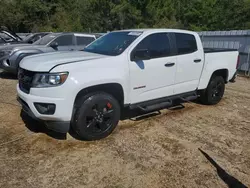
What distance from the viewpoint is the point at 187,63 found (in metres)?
5.05

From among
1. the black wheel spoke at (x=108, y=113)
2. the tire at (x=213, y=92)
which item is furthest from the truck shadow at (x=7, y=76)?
the tire at (x=213, y=92)

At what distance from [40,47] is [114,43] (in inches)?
193

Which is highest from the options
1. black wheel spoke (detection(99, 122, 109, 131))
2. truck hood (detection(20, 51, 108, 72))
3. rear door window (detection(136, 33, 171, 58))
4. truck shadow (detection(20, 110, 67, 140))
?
rear door window (detection(136, 33, 171, 58))

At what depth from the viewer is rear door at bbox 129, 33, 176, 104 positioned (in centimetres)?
428

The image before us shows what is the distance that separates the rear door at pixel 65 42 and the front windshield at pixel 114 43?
457 centimetres

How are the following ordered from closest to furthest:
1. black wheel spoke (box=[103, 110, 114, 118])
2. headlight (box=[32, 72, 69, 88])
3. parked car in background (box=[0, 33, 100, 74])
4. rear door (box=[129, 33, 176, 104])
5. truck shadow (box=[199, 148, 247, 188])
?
truck shadow (box=[199, 148, 247, 188]) → headlight (box=[32, 72, 69, 88]) → black wheel spoke (box=[103, 110, 114, 118]) → rear door (box=[129, 33, 176, 104]) → parked car in background (box=[0, 33, 100, 74])

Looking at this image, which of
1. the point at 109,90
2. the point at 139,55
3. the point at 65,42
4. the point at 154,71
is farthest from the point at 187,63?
the point at 65,42

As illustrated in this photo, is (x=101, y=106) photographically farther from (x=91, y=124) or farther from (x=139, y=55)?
(x=139, y=55)

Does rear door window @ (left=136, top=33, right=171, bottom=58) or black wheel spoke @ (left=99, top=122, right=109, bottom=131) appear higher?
rear door window @ (left=136, top=33, right=171, bottom=58)

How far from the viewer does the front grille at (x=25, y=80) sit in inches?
150

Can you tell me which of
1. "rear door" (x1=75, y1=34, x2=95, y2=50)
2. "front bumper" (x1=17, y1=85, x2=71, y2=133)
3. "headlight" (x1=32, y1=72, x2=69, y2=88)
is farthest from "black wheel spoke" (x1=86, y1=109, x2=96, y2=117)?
"rear door" (x1=75, y1=34, x2=95, y2=50)

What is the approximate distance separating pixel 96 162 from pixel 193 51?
124 inches

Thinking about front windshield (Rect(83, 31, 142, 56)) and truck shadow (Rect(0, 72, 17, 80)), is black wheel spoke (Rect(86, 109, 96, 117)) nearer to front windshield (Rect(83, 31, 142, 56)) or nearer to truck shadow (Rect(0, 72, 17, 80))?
front windshield (Rect(83, 31, 142, 56))

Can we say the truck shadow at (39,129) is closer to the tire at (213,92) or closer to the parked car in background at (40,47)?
the tire at (213,92)
